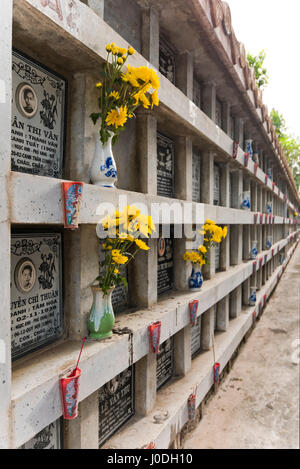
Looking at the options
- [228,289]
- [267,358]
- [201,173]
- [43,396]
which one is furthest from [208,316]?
[43,396]

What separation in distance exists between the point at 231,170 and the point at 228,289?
8.38 ft

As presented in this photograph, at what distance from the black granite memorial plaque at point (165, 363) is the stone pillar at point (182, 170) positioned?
1762 mm

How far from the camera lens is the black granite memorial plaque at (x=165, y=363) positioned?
3446 millimetres

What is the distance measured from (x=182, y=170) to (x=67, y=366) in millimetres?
2737

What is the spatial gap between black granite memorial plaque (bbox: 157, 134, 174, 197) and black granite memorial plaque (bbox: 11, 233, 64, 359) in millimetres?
1668

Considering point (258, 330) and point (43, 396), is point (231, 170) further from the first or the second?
point (43, 396)

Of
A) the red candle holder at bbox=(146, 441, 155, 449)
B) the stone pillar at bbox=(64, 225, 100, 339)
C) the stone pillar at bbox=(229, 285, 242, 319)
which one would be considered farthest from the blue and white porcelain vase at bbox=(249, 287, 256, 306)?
the stone pillar at bbox=(64, 225, 100, 339)

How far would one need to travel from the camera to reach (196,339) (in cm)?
457

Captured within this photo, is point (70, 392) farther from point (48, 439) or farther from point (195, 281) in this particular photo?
point (195, 281)

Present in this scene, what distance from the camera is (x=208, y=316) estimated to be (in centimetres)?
473

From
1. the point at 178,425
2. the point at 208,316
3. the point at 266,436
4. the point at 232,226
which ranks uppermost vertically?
the point at 232,226

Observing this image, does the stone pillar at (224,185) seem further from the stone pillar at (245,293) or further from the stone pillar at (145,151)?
the stone pillar at (145,151)

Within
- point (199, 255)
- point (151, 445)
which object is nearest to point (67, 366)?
point (151, 445)

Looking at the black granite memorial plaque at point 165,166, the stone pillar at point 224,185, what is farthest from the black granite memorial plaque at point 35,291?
the stone pillar at point 224,185
